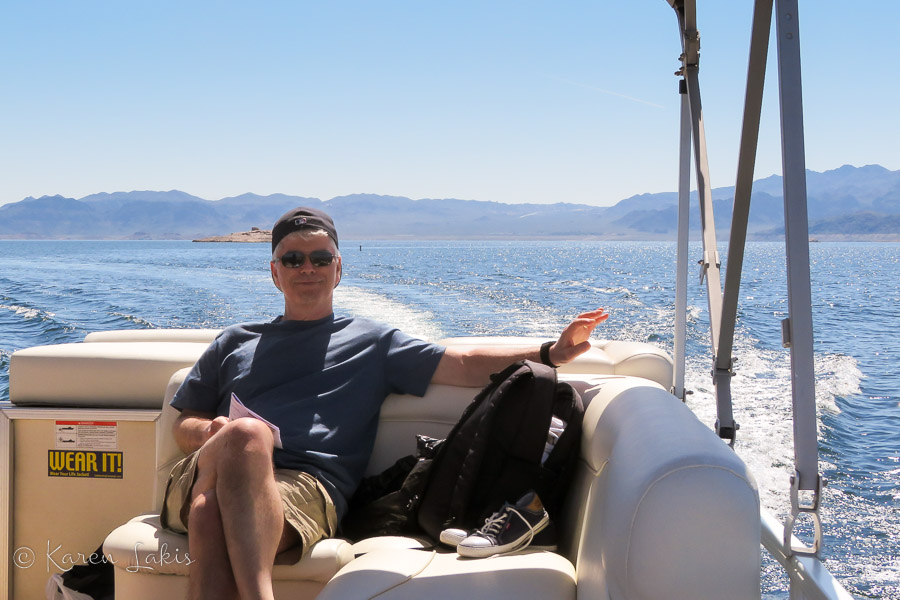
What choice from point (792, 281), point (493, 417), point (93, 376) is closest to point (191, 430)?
point (93, 376)

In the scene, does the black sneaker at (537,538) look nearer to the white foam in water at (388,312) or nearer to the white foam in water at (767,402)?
the white foam in water at (767,402)

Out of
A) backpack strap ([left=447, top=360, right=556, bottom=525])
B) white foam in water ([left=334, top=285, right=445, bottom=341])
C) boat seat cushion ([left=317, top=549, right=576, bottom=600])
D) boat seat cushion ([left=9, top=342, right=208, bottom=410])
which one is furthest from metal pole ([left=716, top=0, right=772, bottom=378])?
white foam in water ([left=334, top=285, right=445, bottom=341])

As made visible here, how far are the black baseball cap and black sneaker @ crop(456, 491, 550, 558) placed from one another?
4.23 ft

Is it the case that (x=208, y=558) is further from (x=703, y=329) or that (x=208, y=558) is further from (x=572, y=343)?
(x=703, y=329)

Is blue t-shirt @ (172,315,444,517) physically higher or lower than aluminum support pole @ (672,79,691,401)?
lower

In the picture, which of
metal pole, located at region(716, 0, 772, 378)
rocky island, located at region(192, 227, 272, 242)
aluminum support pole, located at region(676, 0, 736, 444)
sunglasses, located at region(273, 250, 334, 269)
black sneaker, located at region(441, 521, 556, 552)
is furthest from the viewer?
rocky island, located at region(192, 227, 272, 242)

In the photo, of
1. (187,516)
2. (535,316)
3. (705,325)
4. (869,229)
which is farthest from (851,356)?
(869,229)

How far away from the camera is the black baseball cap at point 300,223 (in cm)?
292

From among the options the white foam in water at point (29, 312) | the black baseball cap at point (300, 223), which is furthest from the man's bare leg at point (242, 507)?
the white foam in water at point (29, 312)

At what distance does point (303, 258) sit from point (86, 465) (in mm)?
1264

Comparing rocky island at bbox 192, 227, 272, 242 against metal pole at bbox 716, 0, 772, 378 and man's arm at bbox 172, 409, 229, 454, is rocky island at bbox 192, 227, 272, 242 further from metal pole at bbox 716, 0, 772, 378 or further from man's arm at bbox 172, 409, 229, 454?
metal pole at bbox 716, 0, 772, 378

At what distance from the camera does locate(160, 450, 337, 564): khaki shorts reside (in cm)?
227

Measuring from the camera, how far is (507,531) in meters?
2.06

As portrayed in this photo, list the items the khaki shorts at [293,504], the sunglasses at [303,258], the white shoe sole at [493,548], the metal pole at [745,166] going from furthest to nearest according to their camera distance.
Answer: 1. the sunglasses at [303,258]
2. the metal pole at [745,166]
3. the khaki shorts at [293,504]
4. the white shoe sole at [493,548]
